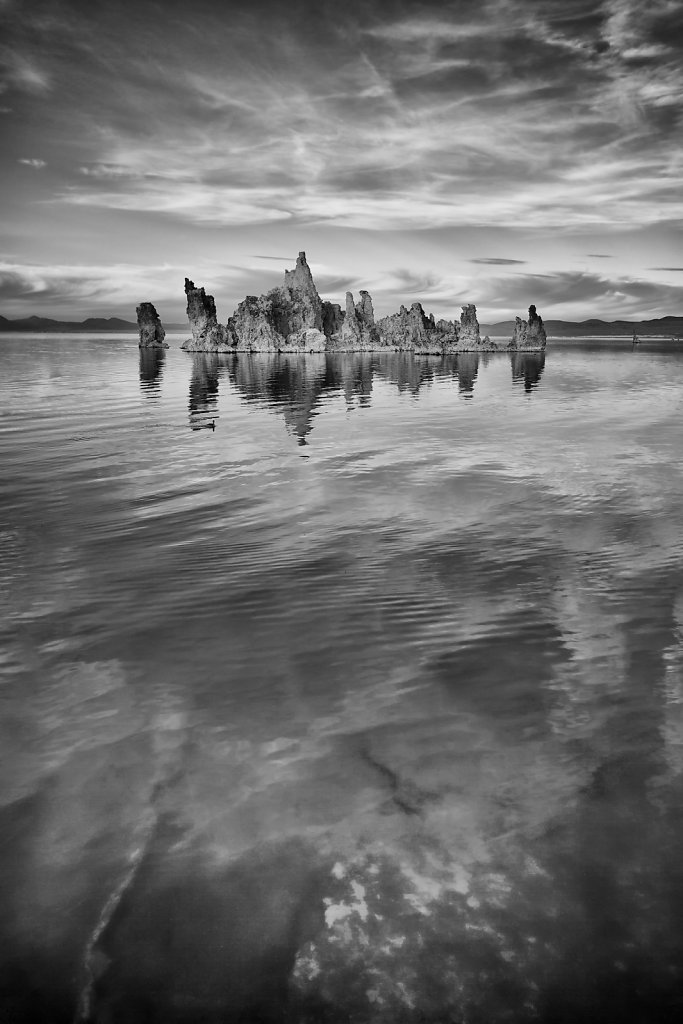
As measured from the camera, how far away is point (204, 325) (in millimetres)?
168375

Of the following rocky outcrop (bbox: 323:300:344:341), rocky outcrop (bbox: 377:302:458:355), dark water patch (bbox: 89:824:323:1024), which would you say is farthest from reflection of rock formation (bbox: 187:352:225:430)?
rocky outcrop (bbox: 323:300:344:341)

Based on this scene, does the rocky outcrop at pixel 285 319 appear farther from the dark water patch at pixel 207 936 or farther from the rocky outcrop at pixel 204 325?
the dark water patch at pixel 207 936

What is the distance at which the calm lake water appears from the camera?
9.61 feet

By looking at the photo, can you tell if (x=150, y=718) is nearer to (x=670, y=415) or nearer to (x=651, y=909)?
(x=651, y=909)

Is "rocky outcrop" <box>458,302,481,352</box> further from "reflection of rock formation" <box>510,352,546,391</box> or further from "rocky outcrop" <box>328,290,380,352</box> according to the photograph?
"reflection of rock formation" <box>510,352,546,391</box>

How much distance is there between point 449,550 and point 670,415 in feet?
82.7

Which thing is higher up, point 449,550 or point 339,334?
point 339,334

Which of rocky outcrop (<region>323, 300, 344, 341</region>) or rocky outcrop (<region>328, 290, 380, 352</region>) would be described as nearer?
rocky outcrop (<region>328, 290, 380, 352</region>)

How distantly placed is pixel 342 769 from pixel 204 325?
17896cm

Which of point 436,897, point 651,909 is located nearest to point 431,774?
point 436,897

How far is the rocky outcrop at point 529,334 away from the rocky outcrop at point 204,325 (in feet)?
280

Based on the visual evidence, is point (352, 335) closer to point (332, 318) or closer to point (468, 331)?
point (332, 318)

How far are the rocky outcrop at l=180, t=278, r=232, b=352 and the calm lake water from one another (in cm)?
16265

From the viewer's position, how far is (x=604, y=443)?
20422 mm
